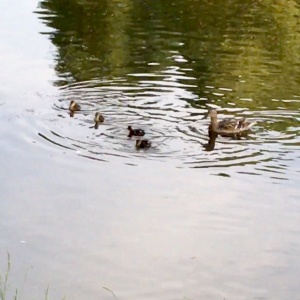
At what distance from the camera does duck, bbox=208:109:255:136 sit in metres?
13.0

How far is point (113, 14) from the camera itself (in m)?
24.2

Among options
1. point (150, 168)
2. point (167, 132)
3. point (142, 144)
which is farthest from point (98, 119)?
point (150, 168)

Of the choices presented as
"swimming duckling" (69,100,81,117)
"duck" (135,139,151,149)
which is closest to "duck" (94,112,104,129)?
"swimming duckling" (69,100,81,117)

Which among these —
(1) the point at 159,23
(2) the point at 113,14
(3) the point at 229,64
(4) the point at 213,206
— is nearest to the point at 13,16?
(2) the point at 113,14

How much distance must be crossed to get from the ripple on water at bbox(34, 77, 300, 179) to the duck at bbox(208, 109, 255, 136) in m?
0.13

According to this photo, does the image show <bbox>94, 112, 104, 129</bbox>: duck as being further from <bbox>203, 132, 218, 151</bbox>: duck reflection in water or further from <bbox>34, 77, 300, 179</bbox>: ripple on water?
<bbox>203, 132, 218, 151</bbox>: duck reflection in water

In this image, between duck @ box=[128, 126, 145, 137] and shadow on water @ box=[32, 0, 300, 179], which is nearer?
shadow on water @ box=[32, 0, 300, 179]

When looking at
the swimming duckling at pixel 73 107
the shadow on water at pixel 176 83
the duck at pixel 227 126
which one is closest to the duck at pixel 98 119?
the shadow on water at pixel 176 83

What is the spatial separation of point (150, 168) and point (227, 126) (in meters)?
2.02

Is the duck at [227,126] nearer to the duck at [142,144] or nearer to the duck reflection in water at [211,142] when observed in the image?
the duck reflection in water at [211,142]

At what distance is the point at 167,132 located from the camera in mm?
13141

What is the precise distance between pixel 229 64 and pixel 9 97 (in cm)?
528

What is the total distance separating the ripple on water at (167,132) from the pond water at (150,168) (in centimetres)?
4

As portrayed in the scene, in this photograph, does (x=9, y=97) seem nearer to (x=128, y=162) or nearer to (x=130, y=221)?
(x=128, y=162)
